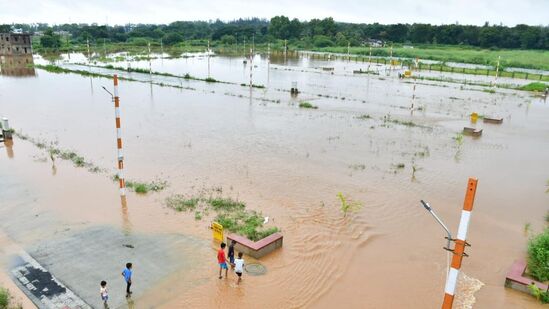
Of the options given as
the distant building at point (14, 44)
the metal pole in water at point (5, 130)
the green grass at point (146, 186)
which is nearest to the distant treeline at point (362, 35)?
the distant building at point (14, 44)

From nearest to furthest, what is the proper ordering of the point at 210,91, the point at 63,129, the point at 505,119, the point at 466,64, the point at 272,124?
the point at 63,129, the point at 272,124, the point at 505,119, the point at 210,91, the point at 466,64

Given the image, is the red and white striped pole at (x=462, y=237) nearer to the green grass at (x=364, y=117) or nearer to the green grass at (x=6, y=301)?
the green grass at (x=6, y=301)

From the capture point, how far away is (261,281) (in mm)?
9945

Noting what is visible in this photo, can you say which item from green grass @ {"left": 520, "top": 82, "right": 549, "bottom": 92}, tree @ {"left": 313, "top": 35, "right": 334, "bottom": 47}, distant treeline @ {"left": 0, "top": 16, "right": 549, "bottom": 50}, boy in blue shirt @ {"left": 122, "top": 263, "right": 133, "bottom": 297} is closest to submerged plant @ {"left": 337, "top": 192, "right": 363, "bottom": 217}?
boy in blue shirt @ {"left": 122, "top": 263, "right": 133, "bottom": 297}

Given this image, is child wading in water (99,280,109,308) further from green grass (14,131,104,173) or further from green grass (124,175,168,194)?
green grass (14,131,104,173)

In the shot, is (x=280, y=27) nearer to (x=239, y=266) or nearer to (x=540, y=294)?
(x=239, y=266)

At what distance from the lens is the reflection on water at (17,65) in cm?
4871

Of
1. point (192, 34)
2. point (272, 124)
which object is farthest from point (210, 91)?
point (192, 34)

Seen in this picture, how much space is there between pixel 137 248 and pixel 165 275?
1554 mm

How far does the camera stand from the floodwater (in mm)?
9977

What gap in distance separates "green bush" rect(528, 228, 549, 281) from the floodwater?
1.98ft

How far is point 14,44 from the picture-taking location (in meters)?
66.9

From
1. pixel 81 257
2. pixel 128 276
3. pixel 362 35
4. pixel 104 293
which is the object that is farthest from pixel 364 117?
pixel 362 35

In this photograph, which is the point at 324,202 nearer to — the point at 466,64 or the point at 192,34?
the point at 466,64
